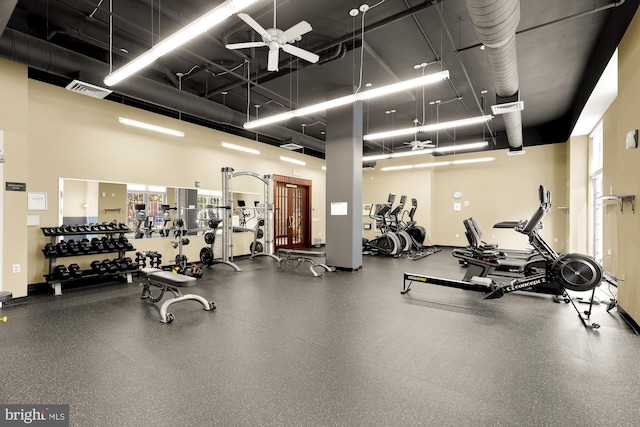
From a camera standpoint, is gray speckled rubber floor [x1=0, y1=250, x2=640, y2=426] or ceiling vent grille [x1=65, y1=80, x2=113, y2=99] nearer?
gray speckled rubber floor [x1=0, y1=250, x2=640, y2=426]

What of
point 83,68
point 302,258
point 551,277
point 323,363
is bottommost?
point 323,363

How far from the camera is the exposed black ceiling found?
163 inches

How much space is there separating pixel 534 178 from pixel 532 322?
8444 mm

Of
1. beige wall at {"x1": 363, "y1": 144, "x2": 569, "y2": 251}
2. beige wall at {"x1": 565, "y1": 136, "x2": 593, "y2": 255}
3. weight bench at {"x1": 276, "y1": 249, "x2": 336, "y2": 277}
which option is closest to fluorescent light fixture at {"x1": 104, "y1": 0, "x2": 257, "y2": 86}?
weight bench at {"x1": 276, "y1": 249, "x2": 336, "y2": 277}

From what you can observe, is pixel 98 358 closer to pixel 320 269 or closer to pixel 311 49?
pixel 320 269

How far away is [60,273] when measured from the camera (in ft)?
15.5

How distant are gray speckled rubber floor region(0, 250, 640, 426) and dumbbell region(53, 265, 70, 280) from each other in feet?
2.03

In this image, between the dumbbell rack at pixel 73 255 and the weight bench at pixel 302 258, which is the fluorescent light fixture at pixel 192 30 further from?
the weight bench at pixel 302 258

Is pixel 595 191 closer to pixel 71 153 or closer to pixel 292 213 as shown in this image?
pixel 292 213

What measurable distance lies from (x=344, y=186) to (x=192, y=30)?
4162 millimetres

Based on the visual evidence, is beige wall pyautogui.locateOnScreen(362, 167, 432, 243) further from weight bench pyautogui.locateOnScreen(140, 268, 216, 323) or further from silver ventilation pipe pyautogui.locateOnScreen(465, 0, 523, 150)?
weight bench pyautogui.locateOnScreen(140, 268, 216, 323)

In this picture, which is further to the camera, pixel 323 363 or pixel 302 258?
pixel 302 258

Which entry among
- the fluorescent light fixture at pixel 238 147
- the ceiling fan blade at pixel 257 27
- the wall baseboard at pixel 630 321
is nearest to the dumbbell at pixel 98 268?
the fluorescent light fixture at pixel 238 147

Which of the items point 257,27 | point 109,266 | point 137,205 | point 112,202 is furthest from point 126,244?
point 257,27
